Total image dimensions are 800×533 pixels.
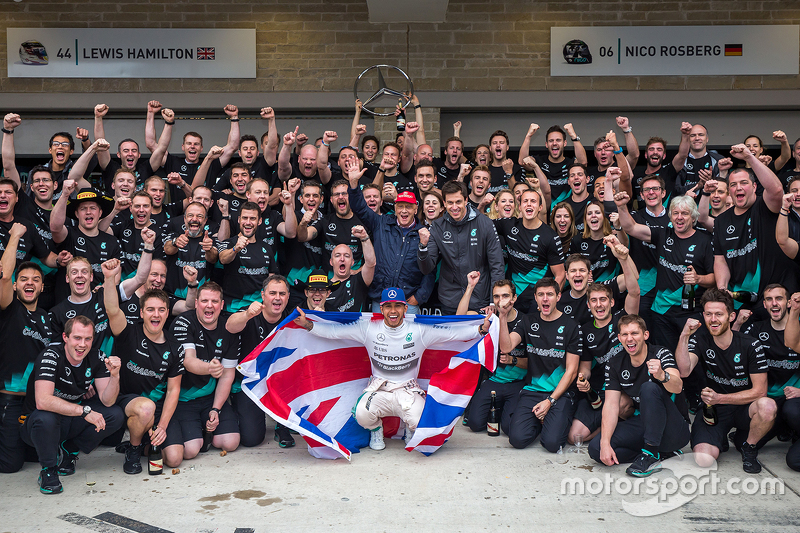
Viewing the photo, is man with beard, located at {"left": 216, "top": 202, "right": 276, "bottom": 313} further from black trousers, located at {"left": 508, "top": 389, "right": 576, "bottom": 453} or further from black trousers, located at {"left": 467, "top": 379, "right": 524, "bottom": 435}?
black trousers, located at {"left": 508, "top": 389, "right": 576, "bottom": 453}

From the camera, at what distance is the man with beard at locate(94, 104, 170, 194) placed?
8.94 metres

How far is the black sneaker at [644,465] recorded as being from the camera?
19.1 ft

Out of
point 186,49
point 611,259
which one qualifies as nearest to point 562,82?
point 611,259

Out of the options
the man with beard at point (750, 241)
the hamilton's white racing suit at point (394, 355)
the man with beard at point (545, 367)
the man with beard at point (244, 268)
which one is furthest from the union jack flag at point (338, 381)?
the man with beard at point (750, 241)

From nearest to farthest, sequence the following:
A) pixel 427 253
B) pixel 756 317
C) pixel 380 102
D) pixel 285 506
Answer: pixel 285 506
pixel 756 317
pixel 427 253
pixel 380 102

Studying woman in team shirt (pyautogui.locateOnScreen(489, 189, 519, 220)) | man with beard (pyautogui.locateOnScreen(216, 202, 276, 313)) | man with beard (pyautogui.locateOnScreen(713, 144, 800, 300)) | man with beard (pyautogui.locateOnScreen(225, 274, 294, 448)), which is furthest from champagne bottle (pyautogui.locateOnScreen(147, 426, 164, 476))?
man with beard (pyautogui.locateOnScreen(713, 144, 800, 300))

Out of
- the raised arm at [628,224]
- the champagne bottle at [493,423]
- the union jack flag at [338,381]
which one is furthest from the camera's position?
the raised arm at [628,224]

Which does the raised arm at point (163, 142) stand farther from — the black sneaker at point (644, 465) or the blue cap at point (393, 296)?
the black sneaker at point (644, 465)

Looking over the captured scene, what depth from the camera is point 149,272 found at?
23.0ft

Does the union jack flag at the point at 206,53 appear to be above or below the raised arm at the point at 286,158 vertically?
above

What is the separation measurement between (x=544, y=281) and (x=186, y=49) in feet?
27.6

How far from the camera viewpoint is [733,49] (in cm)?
1216

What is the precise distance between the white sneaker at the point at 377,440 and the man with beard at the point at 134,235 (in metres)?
3.02

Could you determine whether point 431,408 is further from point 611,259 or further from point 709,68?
point 709,68
